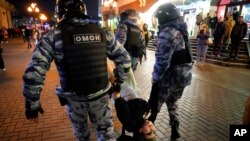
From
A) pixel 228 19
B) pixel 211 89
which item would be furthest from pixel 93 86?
pixel 228 19

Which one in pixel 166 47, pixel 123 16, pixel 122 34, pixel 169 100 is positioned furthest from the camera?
pixel 123 16

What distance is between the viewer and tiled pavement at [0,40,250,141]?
376cm

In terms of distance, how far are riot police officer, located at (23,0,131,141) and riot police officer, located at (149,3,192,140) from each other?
2.76 feet

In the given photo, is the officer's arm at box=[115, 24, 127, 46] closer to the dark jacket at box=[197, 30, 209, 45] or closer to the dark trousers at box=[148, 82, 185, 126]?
the dark trousers at box=[148, 82, 185, 126]

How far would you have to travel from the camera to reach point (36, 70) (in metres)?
2.04

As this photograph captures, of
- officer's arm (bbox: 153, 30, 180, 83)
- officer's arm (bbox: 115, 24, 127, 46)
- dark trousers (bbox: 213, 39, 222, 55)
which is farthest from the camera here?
dark trousers (bbox: 213, 39, 222, 55)

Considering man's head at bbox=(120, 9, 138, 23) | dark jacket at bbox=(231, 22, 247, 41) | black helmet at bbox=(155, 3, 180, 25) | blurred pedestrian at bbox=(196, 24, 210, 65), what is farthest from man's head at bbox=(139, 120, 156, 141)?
dark jacket at bbox=(231, 22, 247, 41)

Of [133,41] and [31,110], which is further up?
[133,41]

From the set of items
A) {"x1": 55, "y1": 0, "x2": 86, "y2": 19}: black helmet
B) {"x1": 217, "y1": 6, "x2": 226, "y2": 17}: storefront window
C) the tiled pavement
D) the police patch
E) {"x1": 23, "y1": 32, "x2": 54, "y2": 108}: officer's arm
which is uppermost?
{"x1": 217, "y1": 6, "x2": 226, "y2": 17}: storefront window

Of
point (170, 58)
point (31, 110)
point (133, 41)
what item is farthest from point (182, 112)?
point (31, 110)

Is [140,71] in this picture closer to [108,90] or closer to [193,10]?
[108,90]

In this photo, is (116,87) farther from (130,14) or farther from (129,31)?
(130,14)

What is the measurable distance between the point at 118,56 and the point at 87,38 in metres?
0.48

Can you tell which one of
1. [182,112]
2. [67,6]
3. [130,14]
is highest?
[130,14]
